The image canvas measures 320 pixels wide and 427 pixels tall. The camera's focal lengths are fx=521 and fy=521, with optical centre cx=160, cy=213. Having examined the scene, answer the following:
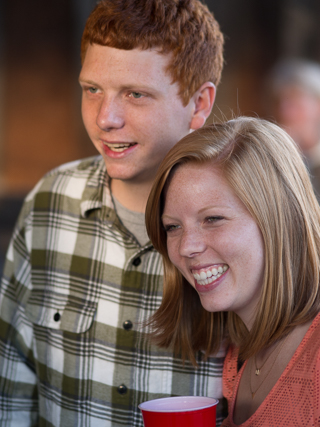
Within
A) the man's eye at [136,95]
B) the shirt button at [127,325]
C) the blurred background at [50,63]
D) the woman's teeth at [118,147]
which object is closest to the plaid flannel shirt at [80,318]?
the shirt button at [127,325]

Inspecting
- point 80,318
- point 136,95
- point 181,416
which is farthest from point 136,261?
point 181,416

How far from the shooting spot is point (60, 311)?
5.26ft

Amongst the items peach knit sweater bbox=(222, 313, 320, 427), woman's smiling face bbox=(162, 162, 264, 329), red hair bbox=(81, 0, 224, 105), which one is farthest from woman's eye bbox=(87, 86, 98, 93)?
peach knit sweater bbox=(222, 313, 320, 427)

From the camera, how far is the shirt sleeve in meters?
1.67

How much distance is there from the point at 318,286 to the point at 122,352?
1.99 feet

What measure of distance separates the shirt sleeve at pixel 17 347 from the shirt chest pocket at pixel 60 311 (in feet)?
0.16

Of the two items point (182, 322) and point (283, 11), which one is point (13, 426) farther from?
point (283, 11)

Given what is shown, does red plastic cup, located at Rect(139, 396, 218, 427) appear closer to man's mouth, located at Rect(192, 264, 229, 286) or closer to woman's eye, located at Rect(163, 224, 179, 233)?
man's mouth, located at Rect(192, 264, 229, 286)

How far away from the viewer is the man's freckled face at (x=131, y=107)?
1.35 m

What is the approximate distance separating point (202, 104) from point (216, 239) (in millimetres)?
518

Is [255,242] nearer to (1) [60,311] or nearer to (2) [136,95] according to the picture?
(2) [136,95]

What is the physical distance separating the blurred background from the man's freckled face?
488cm

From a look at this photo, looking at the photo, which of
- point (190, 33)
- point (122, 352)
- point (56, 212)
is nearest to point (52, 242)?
point (56, 212)

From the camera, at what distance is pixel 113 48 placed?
137 centimetres
